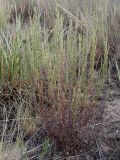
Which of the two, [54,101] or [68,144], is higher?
[54,101]

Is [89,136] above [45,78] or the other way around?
the other way around

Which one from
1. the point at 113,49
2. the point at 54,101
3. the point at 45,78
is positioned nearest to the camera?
the point at 54,101

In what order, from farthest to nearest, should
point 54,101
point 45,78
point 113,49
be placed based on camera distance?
point 113,49, point 45,78, point 54,101

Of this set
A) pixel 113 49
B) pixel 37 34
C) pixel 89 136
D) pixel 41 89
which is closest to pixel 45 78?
pixel 41 89

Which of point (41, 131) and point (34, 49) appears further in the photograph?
point (34, 49)

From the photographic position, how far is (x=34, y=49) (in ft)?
7.41

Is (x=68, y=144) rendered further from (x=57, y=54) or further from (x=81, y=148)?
(x=57, y=54)

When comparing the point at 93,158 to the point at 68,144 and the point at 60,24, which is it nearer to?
→ the point at 68,144

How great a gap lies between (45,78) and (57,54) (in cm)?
20

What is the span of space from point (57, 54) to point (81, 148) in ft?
1.74

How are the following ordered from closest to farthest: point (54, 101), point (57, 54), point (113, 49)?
point (54, 101) < point (57, 54) < point (113, 49)

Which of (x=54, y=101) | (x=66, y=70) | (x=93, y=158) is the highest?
(x=66, y=70)

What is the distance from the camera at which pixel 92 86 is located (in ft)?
6.46

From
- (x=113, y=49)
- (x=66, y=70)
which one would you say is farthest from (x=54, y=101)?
(x=113, y=49)
